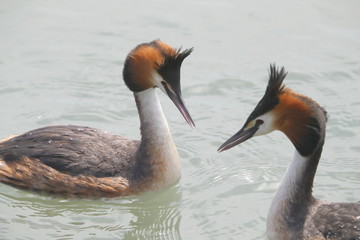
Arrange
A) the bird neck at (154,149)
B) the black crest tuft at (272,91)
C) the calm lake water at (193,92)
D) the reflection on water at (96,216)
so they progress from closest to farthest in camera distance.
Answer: the black crest tuft at (272,91) < the reflection on water at (96,216) < the calm lake water at (193,92) < the bird neck at (154,149)

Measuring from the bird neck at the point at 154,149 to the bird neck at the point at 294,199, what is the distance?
A: 1604 mm

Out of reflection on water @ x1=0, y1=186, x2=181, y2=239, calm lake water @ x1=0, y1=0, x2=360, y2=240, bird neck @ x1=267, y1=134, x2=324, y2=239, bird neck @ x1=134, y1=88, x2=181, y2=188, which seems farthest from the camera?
bird neck @ x1=134, y1=88, x2=181, y2=188

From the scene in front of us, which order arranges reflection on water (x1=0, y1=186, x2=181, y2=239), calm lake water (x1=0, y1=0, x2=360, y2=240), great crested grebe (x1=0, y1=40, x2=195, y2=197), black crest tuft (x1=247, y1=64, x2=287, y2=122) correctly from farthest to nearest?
1. great crested grebe (x1=0, y1=40, x2=195, y2=197)
2. calm lake water (x1=0, y1=0, x2=360, y2=240)
3. reflection on water (x1=0, y1=186, x2=181, y2=239)
4. black crest tuft (x1=247, y1=64, x2=287, y2=122)

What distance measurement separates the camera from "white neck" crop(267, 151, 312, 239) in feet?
22.9

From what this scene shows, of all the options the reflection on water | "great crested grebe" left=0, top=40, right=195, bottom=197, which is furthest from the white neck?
"great crested grebe" left=0, top=40, right=195, bottom=197

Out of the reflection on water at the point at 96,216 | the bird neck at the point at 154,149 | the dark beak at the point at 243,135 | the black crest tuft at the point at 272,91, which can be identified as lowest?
the reflection on water at the point at 96,216

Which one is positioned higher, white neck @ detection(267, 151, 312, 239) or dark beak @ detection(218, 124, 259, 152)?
dark beak @ detection(218, 124, 259, 152)

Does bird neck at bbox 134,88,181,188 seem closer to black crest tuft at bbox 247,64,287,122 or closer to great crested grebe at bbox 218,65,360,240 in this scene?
great crested grebe at bbox 218,65,360,240

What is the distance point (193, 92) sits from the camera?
10.4 m

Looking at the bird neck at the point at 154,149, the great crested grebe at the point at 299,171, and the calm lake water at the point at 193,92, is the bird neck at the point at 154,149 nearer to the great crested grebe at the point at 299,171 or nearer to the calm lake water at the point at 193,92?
the calm lake water at the point at 193,92

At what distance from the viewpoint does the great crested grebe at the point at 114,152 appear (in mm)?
8047

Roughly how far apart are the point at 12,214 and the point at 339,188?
3.57 m

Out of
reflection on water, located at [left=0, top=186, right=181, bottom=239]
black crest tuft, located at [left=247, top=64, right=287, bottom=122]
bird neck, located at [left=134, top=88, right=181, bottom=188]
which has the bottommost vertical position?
reflection on water, located at [left=0, top=186, right=181, bottom=239]

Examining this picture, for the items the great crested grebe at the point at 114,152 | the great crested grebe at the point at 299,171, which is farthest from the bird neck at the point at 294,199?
the great crested grebe at the point at 114,152
